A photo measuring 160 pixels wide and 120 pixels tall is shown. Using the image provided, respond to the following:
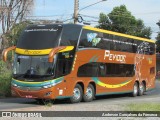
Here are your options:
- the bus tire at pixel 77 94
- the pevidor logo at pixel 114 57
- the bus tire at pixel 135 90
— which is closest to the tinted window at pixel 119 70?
the pevidor logo at pixel 114 57

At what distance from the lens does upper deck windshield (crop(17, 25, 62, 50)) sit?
20.6 meters

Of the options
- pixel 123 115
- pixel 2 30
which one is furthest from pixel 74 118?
pixel 2 30

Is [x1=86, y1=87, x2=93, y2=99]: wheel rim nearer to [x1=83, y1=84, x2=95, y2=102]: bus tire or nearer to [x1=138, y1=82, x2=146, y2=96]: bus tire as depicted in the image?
[x1=83, y1=84, x2=95, y2=102]: bus tire

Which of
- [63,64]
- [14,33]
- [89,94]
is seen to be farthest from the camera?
[14,33]

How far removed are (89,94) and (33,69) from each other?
4.14 meters

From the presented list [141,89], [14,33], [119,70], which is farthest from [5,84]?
[14,33]

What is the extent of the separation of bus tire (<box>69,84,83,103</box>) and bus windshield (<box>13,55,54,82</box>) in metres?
2.16

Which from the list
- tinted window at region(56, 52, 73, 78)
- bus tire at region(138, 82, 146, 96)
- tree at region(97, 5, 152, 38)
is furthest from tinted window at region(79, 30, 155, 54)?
tree at region(97, 5, 152, 38)

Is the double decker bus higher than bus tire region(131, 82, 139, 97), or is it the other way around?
the double decker bus

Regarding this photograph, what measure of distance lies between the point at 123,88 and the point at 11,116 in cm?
1603

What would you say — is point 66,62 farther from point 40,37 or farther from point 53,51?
point 40,37

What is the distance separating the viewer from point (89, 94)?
918 inches

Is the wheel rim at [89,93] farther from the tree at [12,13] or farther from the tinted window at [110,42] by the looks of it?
the tree at [12,13]

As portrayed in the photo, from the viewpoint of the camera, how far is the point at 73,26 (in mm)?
21812
